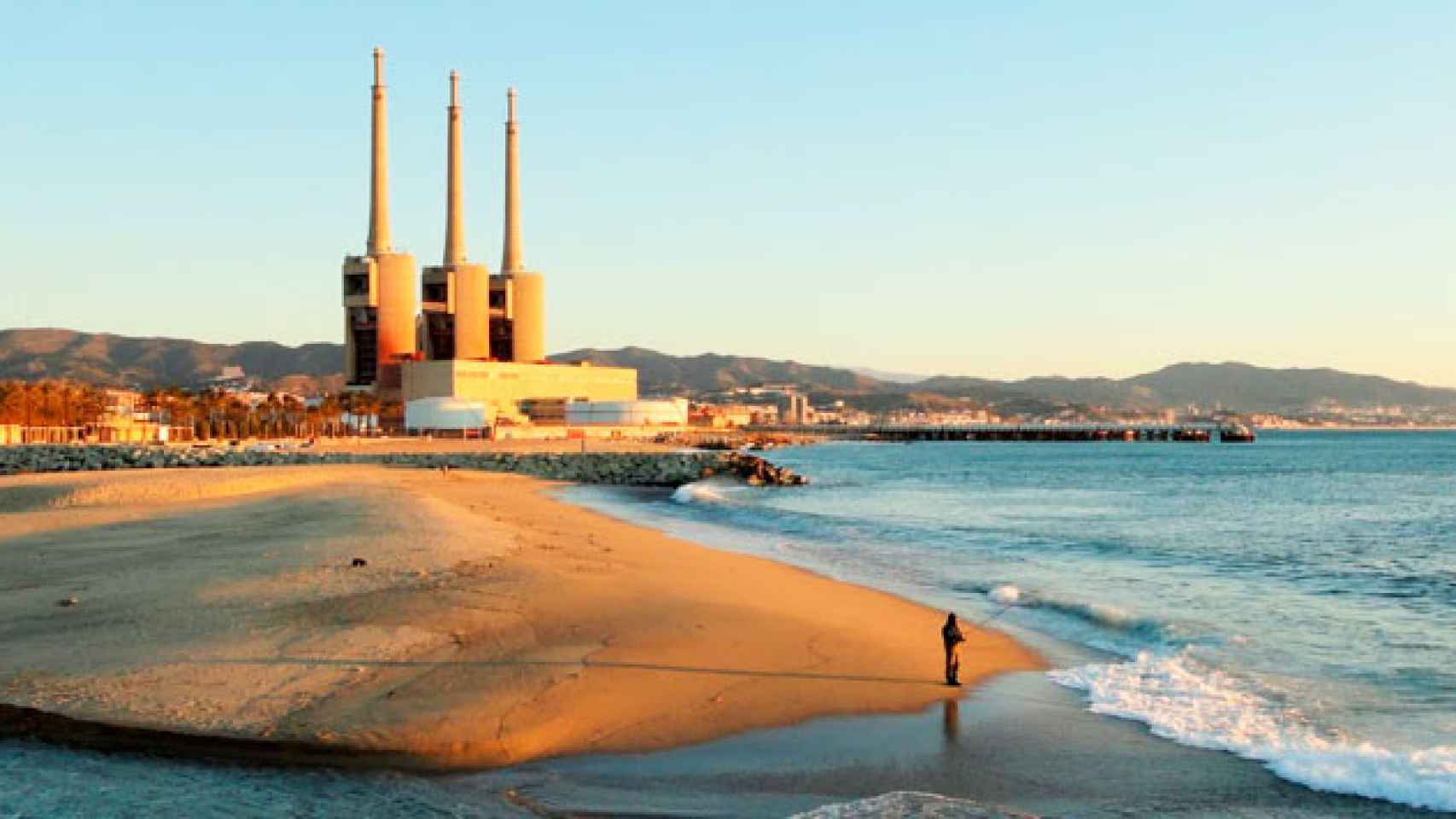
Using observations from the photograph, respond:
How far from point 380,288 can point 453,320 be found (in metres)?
12.6

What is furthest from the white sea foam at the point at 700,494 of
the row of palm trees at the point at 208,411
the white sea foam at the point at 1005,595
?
the row of palm trees at the point at 208,411

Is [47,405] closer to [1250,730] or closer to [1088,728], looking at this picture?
[1088,728]

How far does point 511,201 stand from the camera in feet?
557

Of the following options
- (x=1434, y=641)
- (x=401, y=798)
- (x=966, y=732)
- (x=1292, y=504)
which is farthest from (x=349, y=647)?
(x=1292, y=504)

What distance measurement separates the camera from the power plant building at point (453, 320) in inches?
6147

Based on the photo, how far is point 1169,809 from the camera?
1088 centimetres

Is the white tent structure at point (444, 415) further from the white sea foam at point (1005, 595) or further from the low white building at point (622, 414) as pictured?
the white sea foam at point (1005, 595)

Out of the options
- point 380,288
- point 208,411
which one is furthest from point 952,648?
point 380,288

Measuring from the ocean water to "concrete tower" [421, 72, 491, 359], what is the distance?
334 ft

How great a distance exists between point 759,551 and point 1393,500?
1669 inches

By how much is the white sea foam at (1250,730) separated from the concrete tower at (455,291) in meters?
153

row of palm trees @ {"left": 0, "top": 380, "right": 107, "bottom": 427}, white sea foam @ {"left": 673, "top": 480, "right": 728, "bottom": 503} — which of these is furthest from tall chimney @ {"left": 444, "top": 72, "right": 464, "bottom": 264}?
white sea foam @ {"left": 673, "top": 480, "right": 728, "bottom": 503}

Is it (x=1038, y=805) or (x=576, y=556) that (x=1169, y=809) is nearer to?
(x=1038, y=805)

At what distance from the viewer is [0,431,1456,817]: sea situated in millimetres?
10453
